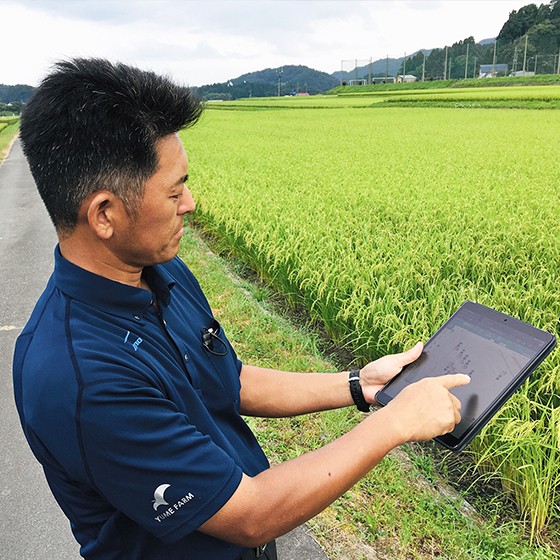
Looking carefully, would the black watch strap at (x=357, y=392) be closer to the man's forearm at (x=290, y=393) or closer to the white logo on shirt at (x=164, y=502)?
the man's forearm at (x=290, y=393)

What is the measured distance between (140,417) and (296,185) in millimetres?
6767

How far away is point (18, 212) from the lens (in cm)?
922

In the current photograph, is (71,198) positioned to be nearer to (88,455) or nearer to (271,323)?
(88,455)

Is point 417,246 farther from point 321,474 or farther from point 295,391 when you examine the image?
point 321,474

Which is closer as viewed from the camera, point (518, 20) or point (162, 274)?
point (162, 274)

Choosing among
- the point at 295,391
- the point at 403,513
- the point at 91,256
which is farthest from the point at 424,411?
the point at 403,513

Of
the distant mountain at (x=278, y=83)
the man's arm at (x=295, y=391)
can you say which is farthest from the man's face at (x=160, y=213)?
the distant mountain at (x=278, y=83)

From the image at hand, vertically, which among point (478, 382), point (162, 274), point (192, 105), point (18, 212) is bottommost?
point (18, 212)

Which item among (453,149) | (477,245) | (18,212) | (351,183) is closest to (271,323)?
(477,245)

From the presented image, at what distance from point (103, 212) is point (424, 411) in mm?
723

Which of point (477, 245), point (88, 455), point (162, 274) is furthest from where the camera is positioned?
point (477, 245)

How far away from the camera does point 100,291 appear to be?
97 centimetres

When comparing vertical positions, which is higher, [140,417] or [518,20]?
[518,20]

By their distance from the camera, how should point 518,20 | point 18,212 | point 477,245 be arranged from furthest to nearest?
point 518,20
point 18,212
point 477,245
